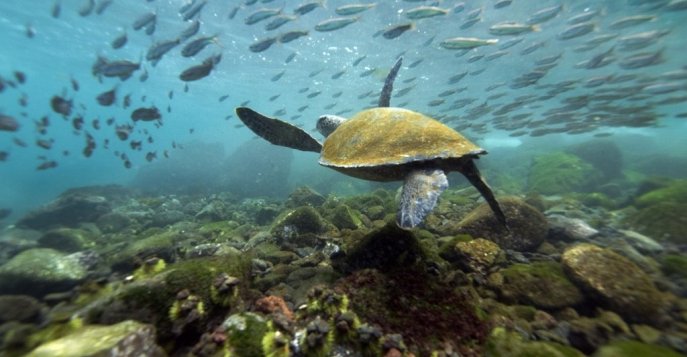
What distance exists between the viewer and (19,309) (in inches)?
138

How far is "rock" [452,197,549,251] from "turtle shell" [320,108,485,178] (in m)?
1.80

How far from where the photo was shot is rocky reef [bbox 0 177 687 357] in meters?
2.24

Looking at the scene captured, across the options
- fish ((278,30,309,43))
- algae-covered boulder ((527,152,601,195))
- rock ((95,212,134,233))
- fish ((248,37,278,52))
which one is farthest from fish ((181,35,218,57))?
algae-covered boulder ((527,152,601,195))

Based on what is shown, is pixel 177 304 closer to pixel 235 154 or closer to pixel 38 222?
pixel 38 222

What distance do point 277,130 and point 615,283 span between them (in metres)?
4.77

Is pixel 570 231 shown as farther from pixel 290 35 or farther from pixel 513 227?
pixel 290 35

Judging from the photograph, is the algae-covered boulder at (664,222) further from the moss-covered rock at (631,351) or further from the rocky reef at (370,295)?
the moss-covered rock at (631,351)

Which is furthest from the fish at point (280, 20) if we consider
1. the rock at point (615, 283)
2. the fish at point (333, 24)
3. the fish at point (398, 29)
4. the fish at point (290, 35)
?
the rock at point (615, 283)

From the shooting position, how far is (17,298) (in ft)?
12.0

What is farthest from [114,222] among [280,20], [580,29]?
[580,29]

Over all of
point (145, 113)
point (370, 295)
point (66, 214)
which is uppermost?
point (145, 113)

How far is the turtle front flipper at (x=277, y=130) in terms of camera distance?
4.52 m

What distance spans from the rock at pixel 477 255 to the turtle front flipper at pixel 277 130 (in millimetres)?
2744

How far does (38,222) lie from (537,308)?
18481mm
